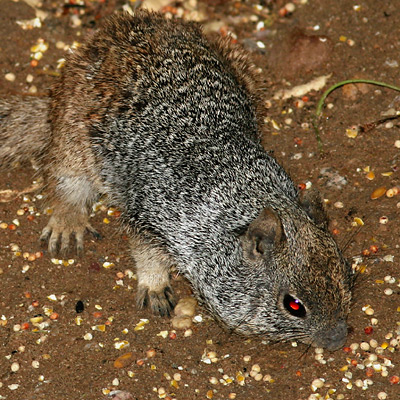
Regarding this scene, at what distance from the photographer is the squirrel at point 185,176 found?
4746mm

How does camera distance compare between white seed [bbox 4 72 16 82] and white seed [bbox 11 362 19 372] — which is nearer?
white seed [bbox 11 362 19 372]

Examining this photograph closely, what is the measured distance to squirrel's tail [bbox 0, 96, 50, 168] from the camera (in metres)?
6.41

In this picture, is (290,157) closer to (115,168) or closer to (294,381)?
(115,168)

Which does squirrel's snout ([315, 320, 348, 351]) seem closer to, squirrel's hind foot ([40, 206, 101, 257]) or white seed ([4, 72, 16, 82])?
squirrel's hind foot ([40, 206, 101, 257])

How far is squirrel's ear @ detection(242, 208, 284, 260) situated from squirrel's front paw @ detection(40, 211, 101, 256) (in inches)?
73.8

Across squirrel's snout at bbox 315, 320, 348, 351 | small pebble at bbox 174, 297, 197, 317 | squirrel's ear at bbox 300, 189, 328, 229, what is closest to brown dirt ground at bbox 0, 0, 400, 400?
small pebble at bbox 174, 297, 197, 317

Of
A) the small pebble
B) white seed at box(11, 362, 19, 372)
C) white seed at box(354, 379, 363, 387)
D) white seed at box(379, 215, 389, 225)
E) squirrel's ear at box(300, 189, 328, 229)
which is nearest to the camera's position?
squirrel's ear at box(300, 189, 328, 229)

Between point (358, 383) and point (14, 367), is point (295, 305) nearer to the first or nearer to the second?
point (358, 383)

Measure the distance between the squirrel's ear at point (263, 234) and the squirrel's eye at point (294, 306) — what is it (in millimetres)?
303

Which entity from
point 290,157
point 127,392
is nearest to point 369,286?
point 290,157

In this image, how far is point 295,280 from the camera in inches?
182

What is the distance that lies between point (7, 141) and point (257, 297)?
2.75 meters

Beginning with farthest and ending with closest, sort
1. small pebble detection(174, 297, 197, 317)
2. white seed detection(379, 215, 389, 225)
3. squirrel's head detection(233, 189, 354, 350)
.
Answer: white seed detection(379, 215, 389, 225) → small pebble detection(174, 297, 197, 317) → squirrel's head detection(233, 189, 354, 350)

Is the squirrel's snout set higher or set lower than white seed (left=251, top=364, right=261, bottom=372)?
higher
